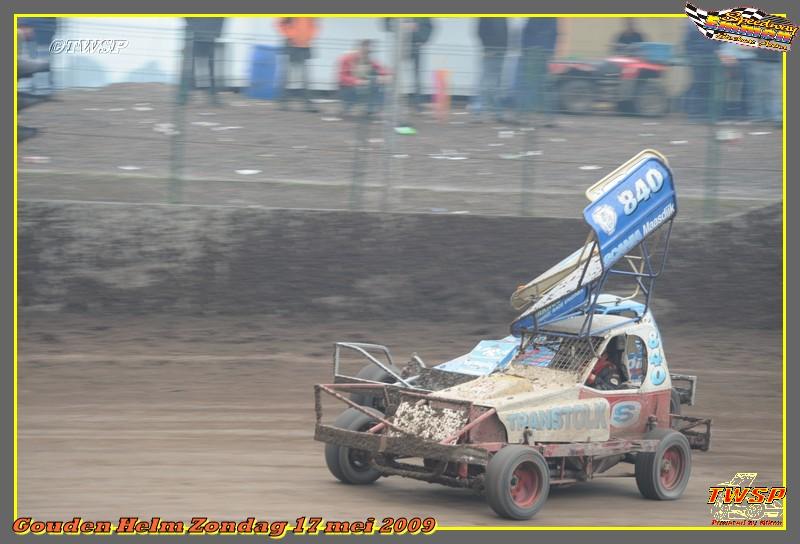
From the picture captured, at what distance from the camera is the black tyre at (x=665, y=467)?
11328 millimetres

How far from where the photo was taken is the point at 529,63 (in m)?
19.5

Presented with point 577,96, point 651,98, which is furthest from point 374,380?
point 651,98

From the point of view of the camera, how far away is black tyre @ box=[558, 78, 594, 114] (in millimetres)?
19938

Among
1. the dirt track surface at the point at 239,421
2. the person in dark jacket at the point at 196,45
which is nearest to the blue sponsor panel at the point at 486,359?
the dirt track surface at the point at 239,421

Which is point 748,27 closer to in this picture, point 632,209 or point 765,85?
point 632,209

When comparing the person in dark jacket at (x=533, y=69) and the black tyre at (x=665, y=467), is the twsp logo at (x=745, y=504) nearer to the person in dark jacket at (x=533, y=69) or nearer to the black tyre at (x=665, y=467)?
the black tyre at (x=665, y=467)

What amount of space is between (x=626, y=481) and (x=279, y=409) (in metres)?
4.51

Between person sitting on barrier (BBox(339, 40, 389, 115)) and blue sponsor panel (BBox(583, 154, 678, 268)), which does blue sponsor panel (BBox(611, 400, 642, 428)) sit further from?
person sitting on barrier (BBox(339, 40, 389, 115))

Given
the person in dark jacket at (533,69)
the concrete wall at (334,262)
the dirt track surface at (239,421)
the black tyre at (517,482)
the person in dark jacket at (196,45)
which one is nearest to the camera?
the black tyre at (517,482)

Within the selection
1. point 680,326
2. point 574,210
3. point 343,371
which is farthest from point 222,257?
point 680,326

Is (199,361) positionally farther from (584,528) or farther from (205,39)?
(584,528)

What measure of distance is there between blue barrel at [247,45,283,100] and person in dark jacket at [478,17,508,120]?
335 centimetres

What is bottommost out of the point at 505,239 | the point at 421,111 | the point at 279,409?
the point at 279,409

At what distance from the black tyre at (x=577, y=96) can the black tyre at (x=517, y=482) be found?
10645mm
